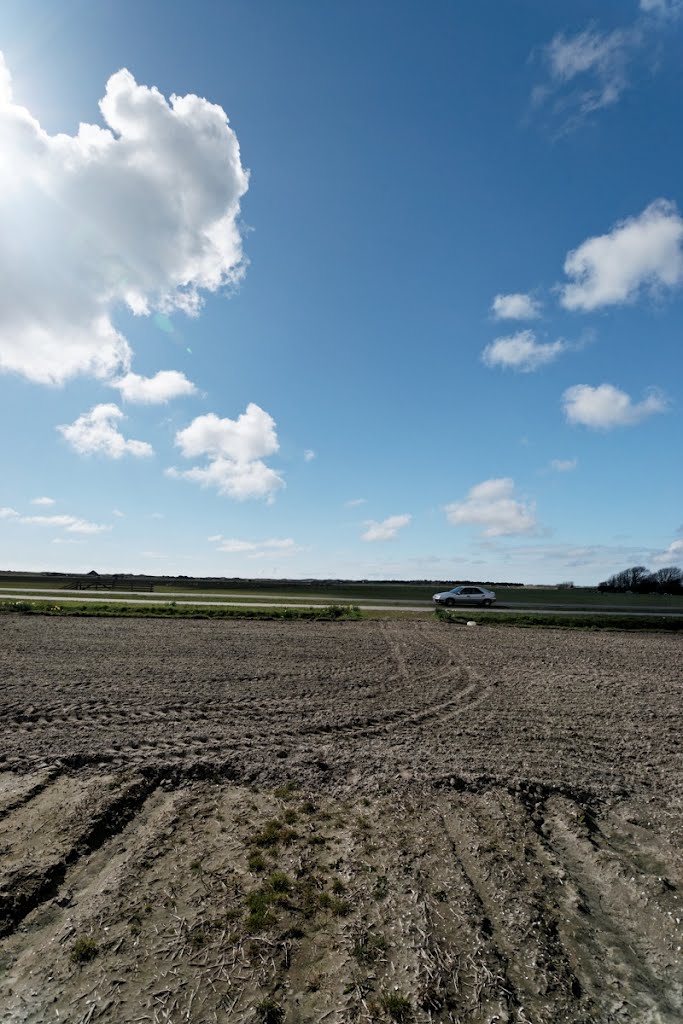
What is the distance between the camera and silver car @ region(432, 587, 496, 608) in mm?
42781

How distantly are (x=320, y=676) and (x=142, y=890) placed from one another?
33.1 feet

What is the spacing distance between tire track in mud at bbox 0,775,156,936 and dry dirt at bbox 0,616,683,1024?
0.03 metres

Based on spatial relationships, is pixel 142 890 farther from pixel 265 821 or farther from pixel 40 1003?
pixel 265 821

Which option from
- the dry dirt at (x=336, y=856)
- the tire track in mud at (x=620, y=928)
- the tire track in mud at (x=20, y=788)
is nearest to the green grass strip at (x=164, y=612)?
the dry dirt at (x=336, y=856)

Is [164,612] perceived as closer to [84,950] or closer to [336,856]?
[336,856]

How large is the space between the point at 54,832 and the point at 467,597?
39.2m

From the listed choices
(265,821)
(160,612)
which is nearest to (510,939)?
(265,821)

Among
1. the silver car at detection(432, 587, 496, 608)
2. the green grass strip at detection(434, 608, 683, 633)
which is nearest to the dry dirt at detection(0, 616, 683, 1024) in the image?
the green grass strip at detection(434, 608, 683, 633)

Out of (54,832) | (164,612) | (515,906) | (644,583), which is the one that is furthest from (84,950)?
(644,583)

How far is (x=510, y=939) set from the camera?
4742 millimetres

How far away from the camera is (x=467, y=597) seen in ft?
140

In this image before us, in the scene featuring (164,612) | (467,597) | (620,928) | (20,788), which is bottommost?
(620,928)

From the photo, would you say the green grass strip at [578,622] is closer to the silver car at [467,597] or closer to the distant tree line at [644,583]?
the silver car at [467,597]

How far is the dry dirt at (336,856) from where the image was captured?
416cm
